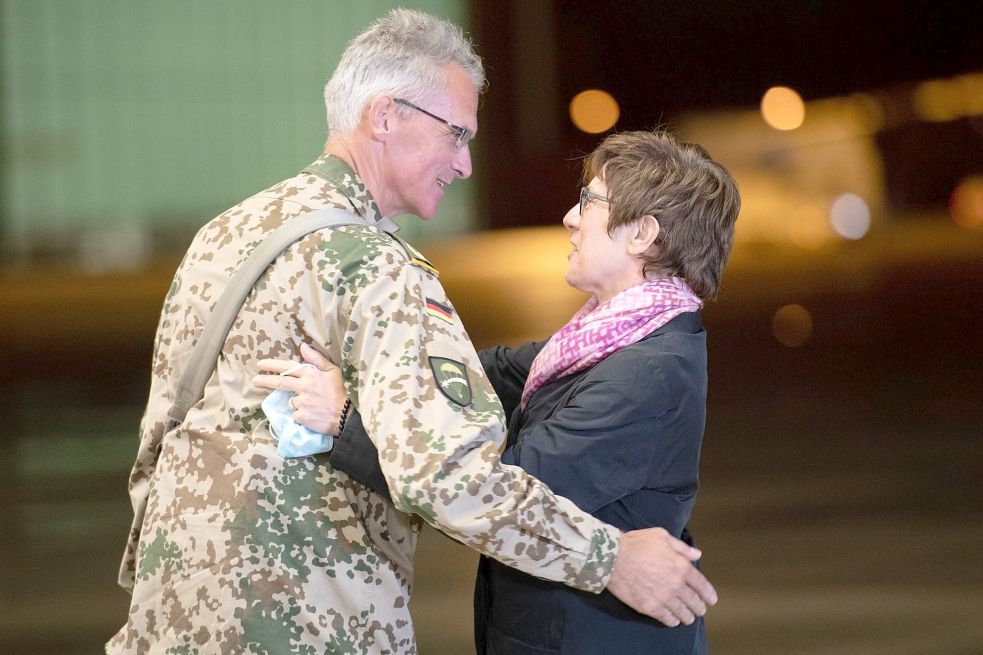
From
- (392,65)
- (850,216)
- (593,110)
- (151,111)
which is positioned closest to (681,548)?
(392,65)

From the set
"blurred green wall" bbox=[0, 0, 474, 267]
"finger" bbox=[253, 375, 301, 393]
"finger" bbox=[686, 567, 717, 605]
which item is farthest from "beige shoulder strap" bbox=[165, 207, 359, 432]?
"blurred green wall" bbox=[0, 0, 474, 267]

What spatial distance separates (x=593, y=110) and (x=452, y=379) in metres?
26.0

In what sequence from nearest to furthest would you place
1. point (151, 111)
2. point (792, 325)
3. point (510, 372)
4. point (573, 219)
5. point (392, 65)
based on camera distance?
point (392, 65) → point (573, 219) → point (510, 372) → point (792, 325) → point (151, 111)

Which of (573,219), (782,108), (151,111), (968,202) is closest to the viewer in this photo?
(573,219)

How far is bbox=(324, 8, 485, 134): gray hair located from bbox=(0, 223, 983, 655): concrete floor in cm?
251

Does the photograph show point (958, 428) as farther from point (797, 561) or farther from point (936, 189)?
point (936, 189)

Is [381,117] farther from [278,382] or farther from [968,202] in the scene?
[968,202]

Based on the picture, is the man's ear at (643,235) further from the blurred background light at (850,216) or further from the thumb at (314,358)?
the blurred background light at (850,216)

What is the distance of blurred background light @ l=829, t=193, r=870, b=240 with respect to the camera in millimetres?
29000

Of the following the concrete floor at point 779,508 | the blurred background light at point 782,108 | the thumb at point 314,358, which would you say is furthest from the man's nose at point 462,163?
the blurred background light at point 782,108

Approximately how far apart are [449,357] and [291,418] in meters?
0.30

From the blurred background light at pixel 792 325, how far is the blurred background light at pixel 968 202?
13.7 m

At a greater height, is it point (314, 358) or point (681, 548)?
point (314, 358)

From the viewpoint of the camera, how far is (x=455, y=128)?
2.22 metres
